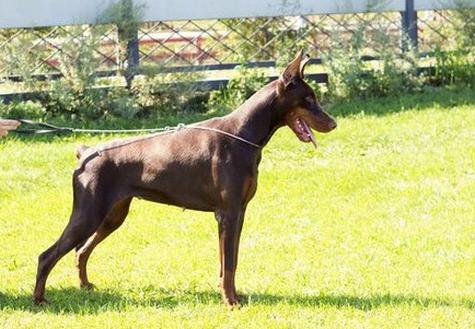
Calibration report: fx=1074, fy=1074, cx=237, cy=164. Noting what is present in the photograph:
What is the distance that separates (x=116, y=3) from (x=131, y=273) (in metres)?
7.87

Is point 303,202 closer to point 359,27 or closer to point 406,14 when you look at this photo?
point 359,27

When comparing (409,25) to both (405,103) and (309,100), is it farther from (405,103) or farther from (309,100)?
(309,100)

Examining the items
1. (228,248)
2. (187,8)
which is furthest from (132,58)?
(228,248)

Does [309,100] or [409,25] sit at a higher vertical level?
[409,25]

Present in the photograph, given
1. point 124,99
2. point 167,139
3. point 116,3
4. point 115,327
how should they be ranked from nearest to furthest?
point 115,327, point 167,139, point 124,99, point 116,3

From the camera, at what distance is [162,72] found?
14688 mm

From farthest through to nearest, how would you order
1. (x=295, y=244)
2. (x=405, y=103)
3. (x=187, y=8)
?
(x=187, y=8), (x=405, y=103), (x=295, y=244)

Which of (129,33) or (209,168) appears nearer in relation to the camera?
(209,168)

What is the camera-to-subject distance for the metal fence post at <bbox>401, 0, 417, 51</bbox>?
16.0m

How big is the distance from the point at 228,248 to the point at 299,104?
3.32 feet

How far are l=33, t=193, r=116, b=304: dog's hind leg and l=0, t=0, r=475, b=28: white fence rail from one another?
8.36m

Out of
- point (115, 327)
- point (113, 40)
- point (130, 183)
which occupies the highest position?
point (113, 40)

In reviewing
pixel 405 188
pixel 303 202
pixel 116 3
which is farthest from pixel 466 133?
pixel 116 3

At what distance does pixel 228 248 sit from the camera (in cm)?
677
